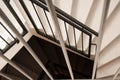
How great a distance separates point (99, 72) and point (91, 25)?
3.52 ft

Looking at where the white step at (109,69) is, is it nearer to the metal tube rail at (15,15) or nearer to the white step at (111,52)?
the white step at (111,52)

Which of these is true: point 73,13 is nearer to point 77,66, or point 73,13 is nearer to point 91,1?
point 91,1

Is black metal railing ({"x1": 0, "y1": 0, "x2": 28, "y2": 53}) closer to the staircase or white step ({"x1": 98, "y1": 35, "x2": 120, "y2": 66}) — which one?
the staircase

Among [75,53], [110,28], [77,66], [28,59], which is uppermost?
[110,28]

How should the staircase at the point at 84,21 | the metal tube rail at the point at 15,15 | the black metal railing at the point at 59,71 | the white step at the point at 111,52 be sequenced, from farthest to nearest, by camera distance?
the black metal railing at the point at 59,71 < the white step at the point at 111,52 < the staircase at the point at 84,21 < the metal tube rail at the point at 15,15

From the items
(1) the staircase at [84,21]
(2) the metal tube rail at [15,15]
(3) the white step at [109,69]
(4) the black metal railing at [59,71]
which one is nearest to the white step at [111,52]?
(1) the staircase at [84,21]


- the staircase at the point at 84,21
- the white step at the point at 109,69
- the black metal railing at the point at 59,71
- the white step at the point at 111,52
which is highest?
the staircase at the point at 84,21

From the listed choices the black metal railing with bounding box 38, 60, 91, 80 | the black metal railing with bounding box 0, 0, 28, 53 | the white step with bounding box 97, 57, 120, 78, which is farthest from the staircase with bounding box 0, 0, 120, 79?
the black metal railing with bounding box 38, 60, 91, 80

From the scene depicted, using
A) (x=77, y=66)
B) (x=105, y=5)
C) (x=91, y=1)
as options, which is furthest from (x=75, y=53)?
(x=105, y=5)

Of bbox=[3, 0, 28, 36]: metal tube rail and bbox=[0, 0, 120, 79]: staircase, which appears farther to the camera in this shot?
bbox=[0, 0, 120, 79]: staircase

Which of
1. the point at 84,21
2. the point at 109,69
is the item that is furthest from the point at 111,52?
the point at 84,21

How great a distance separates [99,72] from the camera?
3.11m

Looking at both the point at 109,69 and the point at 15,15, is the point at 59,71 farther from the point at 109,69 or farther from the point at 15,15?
the point at 15,15

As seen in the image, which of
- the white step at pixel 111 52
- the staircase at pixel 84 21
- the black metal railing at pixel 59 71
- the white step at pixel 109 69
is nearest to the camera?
the staircase at pixel 84 21
